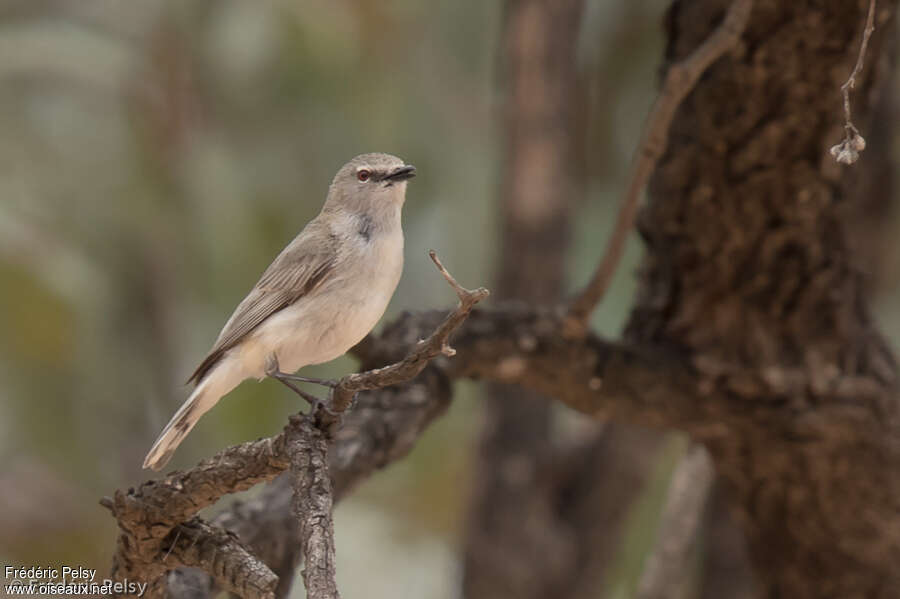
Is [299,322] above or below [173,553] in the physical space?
above

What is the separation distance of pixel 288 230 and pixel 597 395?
2872 mm

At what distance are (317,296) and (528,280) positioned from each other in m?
3.17

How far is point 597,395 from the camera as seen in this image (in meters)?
4.04

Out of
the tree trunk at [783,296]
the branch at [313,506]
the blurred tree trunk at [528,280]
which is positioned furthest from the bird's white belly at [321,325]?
the blurred tree trunk at [528,280]

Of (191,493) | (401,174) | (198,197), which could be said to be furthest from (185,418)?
(198,197)

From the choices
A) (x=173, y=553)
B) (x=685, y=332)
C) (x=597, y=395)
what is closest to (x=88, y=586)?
(x=173, y=553)

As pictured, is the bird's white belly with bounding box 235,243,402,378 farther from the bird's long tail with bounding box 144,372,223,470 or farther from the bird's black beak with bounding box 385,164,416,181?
the bird's black beak with bounding box 385,164,416,181

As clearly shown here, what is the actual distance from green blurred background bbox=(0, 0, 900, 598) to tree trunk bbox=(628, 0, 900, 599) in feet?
7.80

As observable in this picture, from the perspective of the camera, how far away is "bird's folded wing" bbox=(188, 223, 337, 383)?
3.10m

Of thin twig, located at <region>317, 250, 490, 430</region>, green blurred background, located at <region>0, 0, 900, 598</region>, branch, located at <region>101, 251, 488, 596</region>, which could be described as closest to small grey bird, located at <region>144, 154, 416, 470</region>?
branch, located at <region>101, 251, 488, 596</region>

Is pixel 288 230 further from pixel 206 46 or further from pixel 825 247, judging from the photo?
pixel 825 247

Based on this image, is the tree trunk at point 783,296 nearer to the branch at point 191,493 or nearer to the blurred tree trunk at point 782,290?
the blurred tree trunk at point 782,290

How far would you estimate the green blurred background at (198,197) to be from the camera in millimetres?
6605

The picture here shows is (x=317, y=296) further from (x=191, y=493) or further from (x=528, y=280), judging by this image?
(x=528, y=280)
